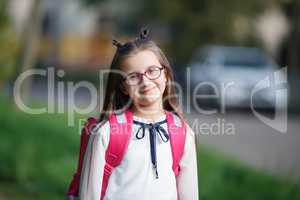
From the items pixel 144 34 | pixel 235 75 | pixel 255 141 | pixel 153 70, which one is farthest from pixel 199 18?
pixel 153 70

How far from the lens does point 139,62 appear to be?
328 centimetres

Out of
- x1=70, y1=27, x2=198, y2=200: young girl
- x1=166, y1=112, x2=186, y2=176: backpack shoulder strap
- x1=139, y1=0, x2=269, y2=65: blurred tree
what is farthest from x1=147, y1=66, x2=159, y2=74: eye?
x1=139, y1=0, x2=269, y2=65: blurred tree

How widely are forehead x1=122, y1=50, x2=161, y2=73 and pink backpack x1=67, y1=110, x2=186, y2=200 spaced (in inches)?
8.2

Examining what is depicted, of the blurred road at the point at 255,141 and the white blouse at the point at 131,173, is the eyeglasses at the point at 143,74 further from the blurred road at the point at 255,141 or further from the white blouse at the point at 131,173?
the blurred road at the point at 255,141

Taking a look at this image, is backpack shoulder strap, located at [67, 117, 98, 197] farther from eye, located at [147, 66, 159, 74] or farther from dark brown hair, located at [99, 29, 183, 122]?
eye, located at [147, 66, 159, 74]

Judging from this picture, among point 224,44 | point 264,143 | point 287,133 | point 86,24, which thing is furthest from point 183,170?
point 86,24

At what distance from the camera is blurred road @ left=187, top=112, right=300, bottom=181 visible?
32.7 ft

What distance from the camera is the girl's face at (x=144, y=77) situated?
129 inches

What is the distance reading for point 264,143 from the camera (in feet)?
40.9

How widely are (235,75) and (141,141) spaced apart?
1574cm

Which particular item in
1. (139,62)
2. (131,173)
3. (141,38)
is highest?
(141,38)

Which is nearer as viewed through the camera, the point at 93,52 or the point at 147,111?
the point at 147,111

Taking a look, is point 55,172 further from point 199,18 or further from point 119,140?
point 199,18

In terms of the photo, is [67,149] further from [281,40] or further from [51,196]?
[281,40]
